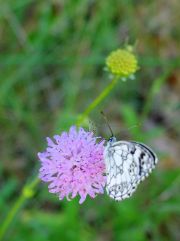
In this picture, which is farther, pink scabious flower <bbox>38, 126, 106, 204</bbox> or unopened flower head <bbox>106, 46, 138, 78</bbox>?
unopened flower head <bbox>106, 46, 138, 78</bbox>

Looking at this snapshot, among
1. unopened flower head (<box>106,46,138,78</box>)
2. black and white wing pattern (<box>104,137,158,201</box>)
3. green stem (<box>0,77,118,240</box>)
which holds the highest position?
unopened flower head (<box>106,46,138,78</box>)

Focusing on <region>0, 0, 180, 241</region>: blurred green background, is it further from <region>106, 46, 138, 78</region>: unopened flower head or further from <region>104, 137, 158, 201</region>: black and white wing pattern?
<region>104, 137, 158, 201</region>: black and white wing pattern

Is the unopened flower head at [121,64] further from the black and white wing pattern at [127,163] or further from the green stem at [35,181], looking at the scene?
the black and white wing pattern at [127,163]

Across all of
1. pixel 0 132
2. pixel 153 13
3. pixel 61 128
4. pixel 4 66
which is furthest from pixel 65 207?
pixel 153 13

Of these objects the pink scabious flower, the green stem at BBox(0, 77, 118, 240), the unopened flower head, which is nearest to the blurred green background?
the green stem at BBox(0, 77, 118, 240)

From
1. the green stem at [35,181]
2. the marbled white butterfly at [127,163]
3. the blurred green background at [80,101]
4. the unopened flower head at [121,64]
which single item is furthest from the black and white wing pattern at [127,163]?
the blurred green background at [80,101]

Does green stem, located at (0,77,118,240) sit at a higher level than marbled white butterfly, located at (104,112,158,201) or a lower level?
higher

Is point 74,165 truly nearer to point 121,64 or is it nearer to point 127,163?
point 127,163
